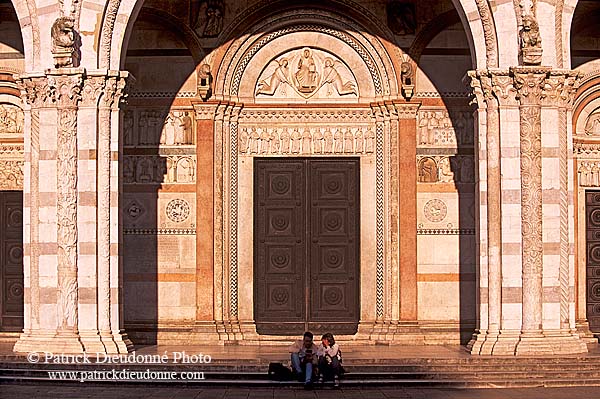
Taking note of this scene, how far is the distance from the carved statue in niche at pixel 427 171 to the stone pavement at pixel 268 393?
565 cm

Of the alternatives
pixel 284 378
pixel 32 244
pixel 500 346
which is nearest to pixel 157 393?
pixel 284 378

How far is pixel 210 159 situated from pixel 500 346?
6.58 m

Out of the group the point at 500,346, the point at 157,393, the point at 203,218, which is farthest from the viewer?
the point at 203,218

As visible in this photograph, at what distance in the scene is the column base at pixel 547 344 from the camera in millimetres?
18828

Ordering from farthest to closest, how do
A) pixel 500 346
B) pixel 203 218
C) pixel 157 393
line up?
pixel 203 218
pixel 500 346
pixel 157 393

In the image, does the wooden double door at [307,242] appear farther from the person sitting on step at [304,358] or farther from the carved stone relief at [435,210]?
the person sitting on step at [304,358]

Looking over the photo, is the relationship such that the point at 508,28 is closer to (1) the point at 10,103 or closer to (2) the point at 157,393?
(2) the point at 157,393

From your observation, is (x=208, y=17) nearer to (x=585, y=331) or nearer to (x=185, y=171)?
(x=185, y=171)

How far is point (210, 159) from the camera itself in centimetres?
2228

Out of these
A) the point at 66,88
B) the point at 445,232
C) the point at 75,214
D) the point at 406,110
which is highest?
the point at 66,88

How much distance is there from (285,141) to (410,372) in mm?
6104

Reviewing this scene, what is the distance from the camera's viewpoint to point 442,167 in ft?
73.3

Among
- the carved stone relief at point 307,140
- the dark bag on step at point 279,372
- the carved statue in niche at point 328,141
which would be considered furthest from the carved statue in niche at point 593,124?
the dark bag on step at point 279,372

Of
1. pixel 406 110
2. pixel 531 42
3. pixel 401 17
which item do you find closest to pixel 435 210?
pixel 406 110
